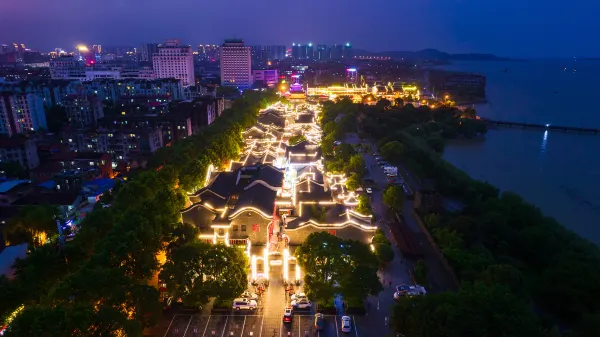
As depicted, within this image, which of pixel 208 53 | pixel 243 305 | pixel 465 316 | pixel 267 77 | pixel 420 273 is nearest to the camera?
pixel 465 316

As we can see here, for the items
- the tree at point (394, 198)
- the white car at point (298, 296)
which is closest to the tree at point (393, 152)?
the tree at point (394, 198)

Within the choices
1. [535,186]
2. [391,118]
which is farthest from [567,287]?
[391,118]

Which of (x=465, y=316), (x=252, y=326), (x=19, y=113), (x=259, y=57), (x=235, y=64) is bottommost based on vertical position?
(x=252, y=326)

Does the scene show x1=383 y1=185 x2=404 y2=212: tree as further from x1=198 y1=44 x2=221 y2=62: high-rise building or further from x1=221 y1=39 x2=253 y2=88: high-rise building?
x1=198 y1=44 x2=221 y2=62: high-rise building

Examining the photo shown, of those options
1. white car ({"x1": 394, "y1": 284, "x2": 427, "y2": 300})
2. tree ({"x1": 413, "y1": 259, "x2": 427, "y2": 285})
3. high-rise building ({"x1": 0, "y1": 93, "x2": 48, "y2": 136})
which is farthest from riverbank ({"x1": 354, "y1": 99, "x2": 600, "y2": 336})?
high-rise building ({"x1": 0, "y1": 93, "x2": 48, "y2": 136})

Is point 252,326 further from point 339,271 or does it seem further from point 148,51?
point 148,51

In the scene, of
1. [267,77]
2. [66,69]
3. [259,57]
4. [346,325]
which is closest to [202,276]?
[346,325]

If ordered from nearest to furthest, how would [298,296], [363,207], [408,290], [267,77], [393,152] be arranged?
[298,296]
[408,290]
[363,207]
[393,152]
[267,77]
